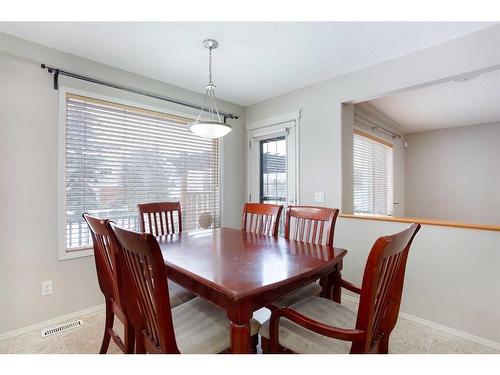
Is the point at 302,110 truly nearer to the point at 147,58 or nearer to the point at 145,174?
the point at 147,58

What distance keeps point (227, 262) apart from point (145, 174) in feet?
6.00

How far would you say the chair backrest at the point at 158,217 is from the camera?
7.81ft

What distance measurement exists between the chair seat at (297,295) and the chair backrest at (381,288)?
21.0 inches

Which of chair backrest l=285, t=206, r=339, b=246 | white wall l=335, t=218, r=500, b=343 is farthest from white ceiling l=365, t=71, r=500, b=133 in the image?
chair backrest l=285, t=206, r=339, b=246

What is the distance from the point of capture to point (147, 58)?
2424 millimetres

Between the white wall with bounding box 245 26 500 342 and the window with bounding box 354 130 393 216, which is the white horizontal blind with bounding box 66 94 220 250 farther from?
the window with bounding box 354 130 393 216

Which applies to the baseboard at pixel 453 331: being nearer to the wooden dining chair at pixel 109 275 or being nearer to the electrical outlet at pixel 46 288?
the wooden dining chair at pixel 109 275

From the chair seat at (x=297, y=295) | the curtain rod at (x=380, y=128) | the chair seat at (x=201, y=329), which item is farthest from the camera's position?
the curtain rod at (x=380, y=128)

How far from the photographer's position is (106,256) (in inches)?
55.2

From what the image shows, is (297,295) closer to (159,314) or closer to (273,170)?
(159,314)

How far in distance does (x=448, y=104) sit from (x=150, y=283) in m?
4.36

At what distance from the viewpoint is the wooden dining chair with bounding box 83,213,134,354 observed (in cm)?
126

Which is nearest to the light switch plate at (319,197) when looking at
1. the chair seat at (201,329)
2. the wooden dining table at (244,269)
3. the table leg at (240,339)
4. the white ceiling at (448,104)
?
the wooden dining table at (244,269)
